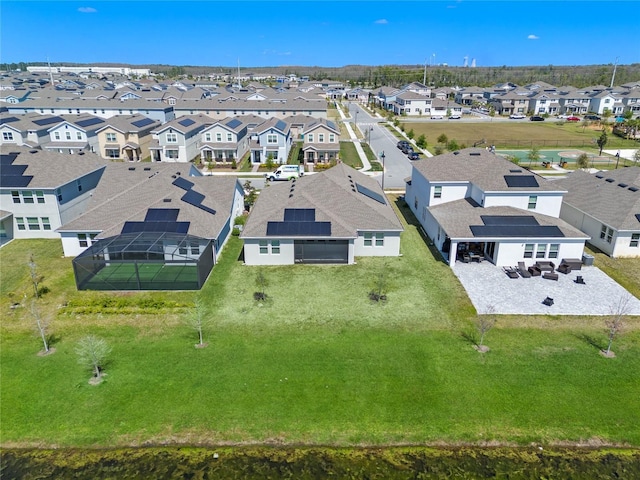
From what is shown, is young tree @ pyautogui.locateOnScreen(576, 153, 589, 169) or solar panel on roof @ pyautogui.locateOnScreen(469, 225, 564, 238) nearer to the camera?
solar panel on roof @ pyautogui.locateOnScreen(469, 225, 564, 238)

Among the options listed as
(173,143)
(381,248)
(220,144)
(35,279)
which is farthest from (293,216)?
(173,143)

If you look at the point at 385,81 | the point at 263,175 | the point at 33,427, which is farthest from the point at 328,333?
the point at 385,81

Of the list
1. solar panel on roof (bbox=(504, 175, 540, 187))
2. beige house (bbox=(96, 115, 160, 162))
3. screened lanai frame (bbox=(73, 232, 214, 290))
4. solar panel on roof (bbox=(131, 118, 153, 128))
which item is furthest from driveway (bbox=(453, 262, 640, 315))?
solar panel on roof (bbox=(131, 118, 153, 128))

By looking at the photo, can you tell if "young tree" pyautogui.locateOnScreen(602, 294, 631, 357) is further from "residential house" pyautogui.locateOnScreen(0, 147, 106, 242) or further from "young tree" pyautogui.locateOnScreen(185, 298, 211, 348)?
"residential house" pyautogui.locateOnScreen(0, 147, 106, 242)

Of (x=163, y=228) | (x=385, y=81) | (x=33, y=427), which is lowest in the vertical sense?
(x=33, y=427)

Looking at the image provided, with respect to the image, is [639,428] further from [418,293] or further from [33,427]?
[33,427]

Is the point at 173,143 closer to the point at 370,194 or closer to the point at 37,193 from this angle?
the point at 37,193
